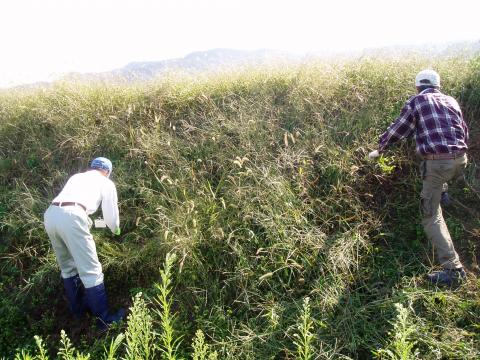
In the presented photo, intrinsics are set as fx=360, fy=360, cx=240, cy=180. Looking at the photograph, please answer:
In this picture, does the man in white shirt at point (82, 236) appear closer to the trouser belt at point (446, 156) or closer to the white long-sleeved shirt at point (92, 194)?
the white long-sleeved shirt at point (92, 194)

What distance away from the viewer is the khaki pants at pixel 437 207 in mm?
3425

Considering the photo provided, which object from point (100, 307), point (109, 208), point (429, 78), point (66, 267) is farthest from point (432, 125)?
point (66, 267)

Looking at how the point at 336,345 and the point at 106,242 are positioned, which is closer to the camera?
the point at 336,345

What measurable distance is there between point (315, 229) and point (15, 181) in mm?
4669

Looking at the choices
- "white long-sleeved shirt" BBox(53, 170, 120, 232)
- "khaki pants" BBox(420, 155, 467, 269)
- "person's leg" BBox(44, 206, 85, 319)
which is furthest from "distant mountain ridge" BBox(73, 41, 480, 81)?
"person's leg" BBox(44, 206, 85, 319)

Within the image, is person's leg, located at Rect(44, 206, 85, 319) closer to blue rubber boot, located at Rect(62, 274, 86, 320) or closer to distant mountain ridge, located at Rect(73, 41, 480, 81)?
blue rubber boot, located at Rect(62, 274, 86, 320)

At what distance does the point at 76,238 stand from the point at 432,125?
3.64 metres

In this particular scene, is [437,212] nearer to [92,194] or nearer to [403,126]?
[403,126]

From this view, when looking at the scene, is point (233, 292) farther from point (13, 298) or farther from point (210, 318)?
point (13, 298)

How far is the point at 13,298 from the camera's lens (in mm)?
4117

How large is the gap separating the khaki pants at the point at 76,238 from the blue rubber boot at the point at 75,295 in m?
0.20

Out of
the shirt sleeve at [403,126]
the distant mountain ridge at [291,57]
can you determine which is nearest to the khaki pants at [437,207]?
the shirt sleeve at [403,126]

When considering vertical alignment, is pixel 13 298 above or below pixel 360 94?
below

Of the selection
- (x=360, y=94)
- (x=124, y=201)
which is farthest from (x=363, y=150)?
(x=124, y=201)
